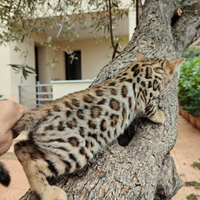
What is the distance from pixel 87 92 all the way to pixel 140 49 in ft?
3.64

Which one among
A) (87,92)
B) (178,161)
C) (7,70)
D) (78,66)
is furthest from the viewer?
(78,66)

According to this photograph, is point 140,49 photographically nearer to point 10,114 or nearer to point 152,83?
point 152,83

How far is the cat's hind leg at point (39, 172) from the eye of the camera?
1.18 m

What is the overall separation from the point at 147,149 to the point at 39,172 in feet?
2.83

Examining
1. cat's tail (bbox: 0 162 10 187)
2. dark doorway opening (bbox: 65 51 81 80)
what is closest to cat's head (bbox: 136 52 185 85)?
cat's tail (bbox: 0 162 10 187)

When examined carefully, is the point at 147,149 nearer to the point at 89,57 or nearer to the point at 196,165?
the point at 196,165

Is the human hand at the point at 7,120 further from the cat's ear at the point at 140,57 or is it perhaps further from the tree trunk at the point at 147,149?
the cat's ear at the point at 140,57

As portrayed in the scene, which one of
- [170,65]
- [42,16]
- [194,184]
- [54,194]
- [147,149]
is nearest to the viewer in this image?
[54,194]

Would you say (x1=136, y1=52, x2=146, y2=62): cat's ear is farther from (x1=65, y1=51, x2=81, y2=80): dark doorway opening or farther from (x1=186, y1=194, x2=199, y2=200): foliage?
(x1=65, y1=51, x2=81, y2=80): dark doorway opening

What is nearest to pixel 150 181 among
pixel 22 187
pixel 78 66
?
pixel 22 187

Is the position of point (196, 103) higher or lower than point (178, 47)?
lower

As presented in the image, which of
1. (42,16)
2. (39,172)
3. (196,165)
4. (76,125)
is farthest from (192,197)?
(42,16)

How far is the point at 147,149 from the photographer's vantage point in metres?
1.54

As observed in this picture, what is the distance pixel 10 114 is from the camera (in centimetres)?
126
